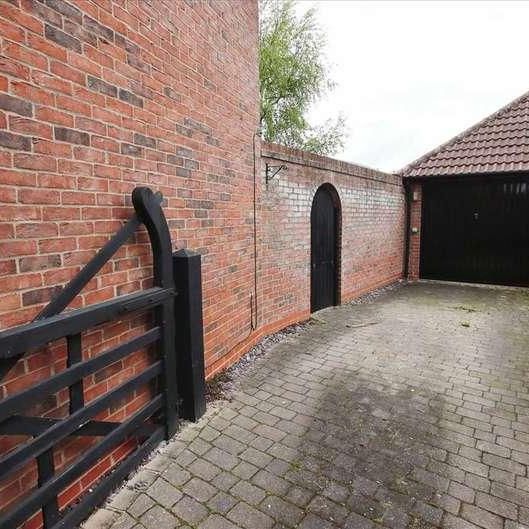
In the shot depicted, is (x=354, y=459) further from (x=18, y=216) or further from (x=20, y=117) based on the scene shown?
(x=20, y=117)

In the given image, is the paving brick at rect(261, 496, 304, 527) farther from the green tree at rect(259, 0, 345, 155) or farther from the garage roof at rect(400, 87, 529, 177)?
the green tree at rect(259, 0, 345, 155)

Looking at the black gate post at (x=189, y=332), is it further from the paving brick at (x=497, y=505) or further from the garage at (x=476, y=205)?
the garage at (x=476, y=205)

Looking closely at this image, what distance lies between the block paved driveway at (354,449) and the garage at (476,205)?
15.9ft

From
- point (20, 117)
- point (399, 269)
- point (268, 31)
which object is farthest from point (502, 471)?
point (268, 31)

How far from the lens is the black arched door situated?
247 inches

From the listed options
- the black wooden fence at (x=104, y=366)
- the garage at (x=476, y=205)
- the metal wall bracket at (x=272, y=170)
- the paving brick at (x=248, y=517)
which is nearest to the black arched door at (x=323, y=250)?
the metal wall bracket at (x=272, y=170)

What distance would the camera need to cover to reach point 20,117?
5.67ft

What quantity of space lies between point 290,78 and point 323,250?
12.7 m

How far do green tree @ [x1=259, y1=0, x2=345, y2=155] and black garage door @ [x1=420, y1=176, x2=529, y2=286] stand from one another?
909cm

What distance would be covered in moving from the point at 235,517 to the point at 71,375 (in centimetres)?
124

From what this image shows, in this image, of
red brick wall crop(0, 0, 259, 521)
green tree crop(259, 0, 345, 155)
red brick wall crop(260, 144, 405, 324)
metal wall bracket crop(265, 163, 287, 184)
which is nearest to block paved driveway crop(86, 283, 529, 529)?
red brick wall crop(0, 0, 259, 521)

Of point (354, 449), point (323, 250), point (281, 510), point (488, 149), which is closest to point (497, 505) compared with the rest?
point (354, 449)

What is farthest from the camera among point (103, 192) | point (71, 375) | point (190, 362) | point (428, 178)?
point (428, 178)

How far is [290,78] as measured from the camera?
53.8 feet
